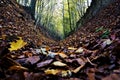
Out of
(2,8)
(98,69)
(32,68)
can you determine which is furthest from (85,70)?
(2,8)

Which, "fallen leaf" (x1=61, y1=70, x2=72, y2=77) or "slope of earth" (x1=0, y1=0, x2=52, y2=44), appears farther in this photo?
"slope of earth" (x1=0, y1=0, x2=52, y2=44)

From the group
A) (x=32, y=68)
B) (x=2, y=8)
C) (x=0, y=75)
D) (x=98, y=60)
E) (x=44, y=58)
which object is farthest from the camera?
(x=2, y=8)

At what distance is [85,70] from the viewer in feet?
9.47

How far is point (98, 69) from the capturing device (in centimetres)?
281

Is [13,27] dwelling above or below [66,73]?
below

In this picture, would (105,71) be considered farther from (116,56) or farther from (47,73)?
(47,73)

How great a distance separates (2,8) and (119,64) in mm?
8653

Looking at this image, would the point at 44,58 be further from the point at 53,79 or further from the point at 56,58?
the point at 53,79

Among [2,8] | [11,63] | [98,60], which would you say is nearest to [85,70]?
[98,60]

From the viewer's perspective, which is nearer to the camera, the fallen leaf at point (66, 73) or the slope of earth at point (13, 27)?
the fallen leaf at point (66, 73)

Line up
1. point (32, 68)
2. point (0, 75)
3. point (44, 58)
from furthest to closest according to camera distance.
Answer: point (44, 58)
point (32, 68)
point (0, 75)

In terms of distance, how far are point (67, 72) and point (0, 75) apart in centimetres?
77

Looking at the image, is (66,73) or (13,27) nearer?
(66,73)

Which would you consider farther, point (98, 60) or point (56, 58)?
point (56, 58)
